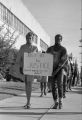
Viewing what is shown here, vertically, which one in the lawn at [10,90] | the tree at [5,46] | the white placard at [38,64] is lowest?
the lawn at [10,90]

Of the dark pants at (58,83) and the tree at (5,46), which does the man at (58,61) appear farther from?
the tree at (5,46)

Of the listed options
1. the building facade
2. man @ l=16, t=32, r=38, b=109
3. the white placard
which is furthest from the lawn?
the building facade

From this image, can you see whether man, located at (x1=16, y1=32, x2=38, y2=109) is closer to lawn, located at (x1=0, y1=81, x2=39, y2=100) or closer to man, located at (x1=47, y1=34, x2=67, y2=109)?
man, located at (x1=47, y1=34, x2=67, y2=109)

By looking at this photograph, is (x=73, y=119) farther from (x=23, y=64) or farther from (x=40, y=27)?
(x=40, y=27)

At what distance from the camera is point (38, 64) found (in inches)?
338

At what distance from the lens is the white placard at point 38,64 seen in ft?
28.0

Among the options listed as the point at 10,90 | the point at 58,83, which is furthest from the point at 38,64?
the point at 10,90

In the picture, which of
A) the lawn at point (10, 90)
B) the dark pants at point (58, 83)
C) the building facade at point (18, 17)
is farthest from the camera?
the building facade at point (18, 17)

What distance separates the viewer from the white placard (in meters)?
8.53

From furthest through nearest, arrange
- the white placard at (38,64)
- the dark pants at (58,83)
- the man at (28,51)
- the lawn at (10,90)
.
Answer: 1. the lawn at (10,90)
2. the dark pants at (58,83)
3. the man at (28,51)
4. the white placard at (38,64)

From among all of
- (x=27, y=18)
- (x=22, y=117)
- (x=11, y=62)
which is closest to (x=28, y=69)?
(x=22, y=117)

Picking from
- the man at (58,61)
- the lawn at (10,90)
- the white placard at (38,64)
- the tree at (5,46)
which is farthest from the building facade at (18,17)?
the white placard at (38,64)

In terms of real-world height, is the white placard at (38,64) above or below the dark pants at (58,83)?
above

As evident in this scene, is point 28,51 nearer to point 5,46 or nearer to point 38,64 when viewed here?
point 38,64
